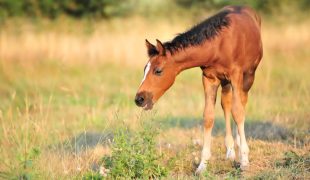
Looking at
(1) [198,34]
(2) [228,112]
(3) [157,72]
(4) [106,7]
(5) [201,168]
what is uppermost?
(4) [106,7]

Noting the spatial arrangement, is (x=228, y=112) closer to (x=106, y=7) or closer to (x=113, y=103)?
(x=113, y=103)

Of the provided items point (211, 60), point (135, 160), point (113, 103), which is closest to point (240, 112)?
point (211, 60)

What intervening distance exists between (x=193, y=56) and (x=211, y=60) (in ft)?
0.85

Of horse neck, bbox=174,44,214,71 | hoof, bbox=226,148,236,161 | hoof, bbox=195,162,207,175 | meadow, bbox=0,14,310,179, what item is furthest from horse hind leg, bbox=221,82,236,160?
horse neck, bbox=174,44,214,71

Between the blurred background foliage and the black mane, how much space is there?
14.5 m

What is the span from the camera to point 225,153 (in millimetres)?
9227

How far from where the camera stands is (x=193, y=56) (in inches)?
315

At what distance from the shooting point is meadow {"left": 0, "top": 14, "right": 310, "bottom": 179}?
8312mm

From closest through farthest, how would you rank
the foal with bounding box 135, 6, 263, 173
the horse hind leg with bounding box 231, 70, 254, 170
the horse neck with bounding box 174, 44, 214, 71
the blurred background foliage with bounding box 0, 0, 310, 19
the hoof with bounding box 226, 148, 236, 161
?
1. the foal with bounding box 135, 6, 263, 173
2. the horse neck with bounding box 174, 44, 214, 71
3. the horse hind leg with bounding box 231, 70, 254, 170
4. the hoof with bounding box 226, 148, 236, 161
5. the blurred background foliage with bounding box 0, 0, 310, 19

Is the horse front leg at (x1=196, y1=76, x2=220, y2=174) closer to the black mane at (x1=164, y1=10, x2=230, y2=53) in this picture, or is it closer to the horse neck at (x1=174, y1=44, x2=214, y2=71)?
the horse neck at (x1=174, y1=44, x2=214, y2=71)

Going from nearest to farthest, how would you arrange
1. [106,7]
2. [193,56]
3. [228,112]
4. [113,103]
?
[193,56], [228,112], [113,103], [106,7]

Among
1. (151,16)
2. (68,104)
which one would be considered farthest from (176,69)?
(151,16)

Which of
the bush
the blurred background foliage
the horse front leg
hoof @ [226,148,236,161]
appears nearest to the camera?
the bush

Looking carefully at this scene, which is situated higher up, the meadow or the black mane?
the black mane
